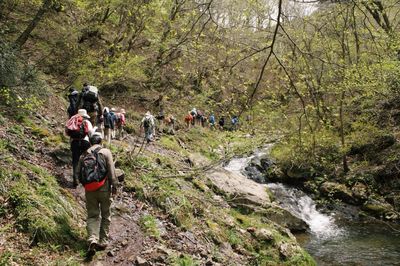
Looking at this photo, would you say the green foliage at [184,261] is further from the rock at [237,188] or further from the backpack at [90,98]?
the rock at [237,188]

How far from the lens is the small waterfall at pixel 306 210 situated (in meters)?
13.4

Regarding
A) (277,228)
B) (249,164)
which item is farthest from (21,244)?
(249,164)

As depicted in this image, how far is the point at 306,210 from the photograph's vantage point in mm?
15625

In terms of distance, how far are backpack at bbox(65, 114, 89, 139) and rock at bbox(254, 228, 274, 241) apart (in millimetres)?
Result: 5004

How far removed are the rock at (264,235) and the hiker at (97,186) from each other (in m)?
4.57

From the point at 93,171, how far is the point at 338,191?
1354cm

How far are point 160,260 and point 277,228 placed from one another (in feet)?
16.4

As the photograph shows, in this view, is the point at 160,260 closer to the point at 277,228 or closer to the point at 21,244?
the point at 21,244

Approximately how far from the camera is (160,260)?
19.9 feet

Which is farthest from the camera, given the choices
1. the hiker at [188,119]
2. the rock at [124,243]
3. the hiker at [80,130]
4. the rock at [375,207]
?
the hiker at [188,119]

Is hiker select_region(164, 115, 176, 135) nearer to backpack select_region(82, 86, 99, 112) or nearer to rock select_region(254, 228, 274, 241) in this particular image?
rock select_region(254, 228, 274, 241)

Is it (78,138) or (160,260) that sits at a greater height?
(78,138)

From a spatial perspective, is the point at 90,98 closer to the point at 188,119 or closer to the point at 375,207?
the point at 375,207

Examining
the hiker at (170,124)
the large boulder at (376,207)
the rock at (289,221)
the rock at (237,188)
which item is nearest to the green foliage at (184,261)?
the rock at (237,188)
